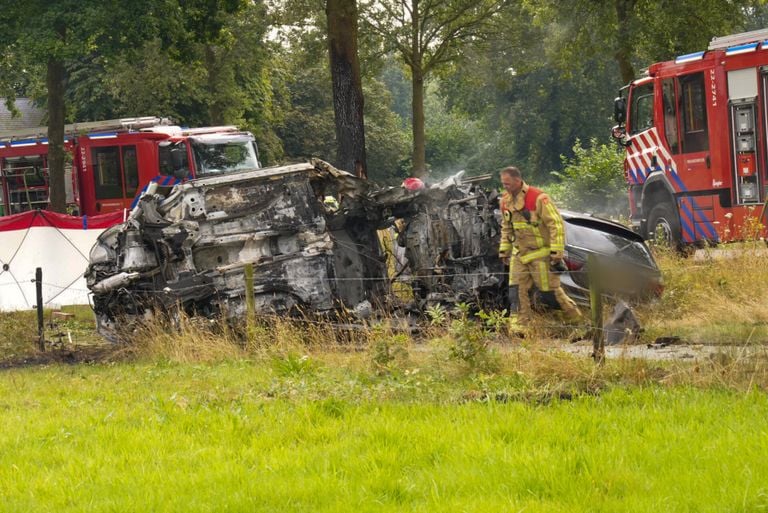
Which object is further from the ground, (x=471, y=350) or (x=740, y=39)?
(x=740, y=39)

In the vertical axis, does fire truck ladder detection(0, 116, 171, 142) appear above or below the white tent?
above

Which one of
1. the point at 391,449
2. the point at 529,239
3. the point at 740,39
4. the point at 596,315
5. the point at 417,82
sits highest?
the point at 417,82

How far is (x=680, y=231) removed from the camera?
59.7ft

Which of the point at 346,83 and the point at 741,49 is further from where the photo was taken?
the point at 346,83

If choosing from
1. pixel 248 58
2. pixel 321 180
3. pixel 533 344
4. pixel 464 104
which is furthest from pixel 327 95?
pixel 533 344

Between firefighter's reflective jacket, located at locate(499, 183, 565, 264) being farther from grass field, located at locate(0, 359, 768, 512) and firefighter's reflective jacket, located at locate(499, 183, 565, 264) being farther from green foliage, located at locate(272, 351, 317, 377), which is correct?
grass field, located at locate(0, 359, 768, 512)

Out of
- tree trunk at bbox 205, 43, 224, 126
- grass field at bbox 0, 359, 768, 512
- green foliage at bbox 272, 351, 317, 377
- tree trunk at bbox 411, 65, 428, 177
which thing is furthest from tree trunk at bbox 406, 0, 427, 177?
grass field at bbox 0, 359, 768, 512

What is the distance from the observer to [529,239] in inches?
434

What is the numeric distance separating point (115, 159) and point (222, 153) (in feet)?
12.6

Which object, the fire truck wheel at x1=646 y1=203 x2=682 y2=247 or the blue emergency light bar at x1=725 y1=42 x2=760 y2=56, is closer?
the blue emergency light bar at x1=725 y1=42 x2=760 y2=56

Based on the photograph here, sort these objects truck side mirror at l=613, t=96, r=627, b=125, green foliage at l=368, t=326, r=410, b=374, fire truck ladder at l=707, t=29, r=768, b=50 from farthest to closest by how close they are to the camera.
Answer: truck side mirror at l=613, t=96, r=627, b=125
fire truck ladder at l=707, t=29, r=768, b=50
green foliage at l=368, t=326, r=410, b=374

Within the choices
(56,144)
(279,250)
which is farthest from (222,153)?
(279,250)

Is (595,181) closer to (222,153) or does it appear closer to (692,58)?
(222,153)

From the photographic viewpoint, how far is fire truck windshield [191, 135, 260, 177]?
71.6 ft
